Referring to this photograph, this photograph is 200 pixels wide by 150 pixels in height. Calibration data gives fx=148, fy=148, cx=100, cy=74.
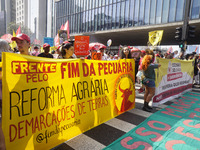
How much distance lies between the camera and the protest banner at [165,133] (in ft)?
8.57

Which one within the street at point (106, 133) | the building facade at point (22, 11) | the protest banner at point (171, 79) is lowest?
A: the street at point (106, 133)

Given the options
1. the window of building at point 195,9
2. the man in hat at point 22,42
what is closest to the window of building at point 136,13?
the window of building at point 195,9

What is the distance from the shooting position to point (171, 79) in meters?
5.48

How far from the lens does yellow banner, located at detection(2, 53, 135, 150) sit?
76.1 inches

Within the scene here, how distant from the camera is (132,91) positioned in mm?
4383

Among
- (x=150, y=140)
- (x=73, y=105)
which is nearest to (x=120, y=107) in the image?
(x=150, y=140)

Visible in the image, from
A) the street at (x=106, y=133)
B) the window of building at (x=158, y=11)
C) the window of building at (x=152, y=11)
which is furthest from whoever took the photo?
the window of building at (x=152, y=11)

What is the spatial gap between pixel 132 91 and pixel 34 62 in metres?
3.01

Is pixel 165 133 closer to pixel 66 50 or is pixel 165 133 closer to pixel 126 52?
pixel 66 50

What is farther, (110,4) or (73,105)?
(110,4)

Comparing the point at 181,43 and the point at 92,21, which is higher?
the point at 92,21

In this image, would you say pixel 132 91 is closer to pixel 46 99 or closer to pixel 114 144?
pixel 114 144

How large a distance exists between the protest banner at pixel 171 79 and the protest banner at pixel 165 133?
80 centimetres

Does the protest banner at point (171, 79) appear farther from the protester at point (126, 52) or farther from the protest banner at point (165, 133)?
the protester at point (126, 52)
